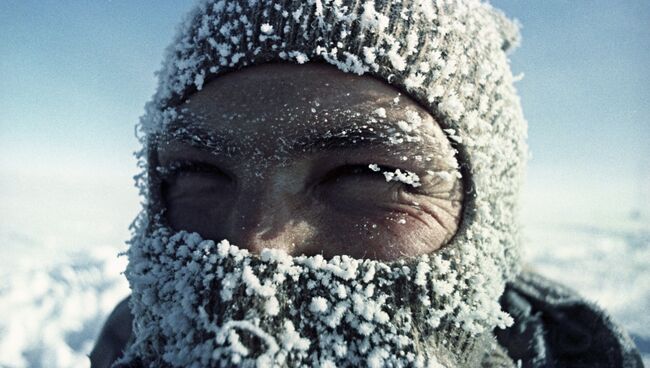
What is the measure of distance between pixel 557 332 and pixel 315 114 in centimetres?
138

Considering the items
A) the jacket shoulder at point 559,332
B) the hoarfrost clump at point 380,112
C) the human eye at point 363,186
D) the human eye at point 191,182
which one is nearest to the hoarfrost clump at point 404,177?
the human eye at point 363,186

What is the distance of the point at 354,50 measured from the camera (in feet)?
3.45

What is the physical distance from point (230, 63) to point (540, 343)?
4.63ft

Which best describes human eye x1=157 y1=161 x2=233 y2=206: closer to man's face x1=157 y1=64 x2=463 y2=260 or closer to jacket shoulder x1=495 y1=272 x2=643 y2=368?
man's face x1=157 y1=64 x2=463 y2=260

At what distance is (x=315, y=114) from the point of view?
100cm

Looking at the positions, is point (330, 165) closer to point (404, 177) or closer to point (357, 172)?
point (357, 172)

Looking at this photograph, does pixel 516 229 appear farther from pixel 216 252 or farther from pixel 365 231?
pixel 216 252

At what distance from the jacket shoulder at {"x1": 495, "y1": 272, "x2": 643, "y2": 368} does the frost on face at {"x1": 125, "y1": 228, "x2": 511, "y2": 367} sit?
21.4 inches

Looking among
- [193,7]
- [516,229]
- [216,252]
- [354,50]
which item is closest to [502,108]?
[516,229]

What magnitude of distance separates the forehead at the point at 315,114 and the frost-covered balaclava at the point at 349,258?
0.12 ft

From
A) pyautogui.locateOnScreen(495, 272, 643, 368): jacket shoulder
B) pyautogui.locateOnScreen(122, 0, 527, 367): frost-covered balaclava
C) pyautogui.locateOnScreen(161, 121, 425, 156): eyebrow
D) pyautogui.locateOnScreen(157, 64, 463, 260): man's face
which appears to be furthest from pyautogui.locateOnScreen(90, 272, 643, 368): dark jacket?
pyautogui.locateOnScreen(161, 121, 425, 156): eyebrow

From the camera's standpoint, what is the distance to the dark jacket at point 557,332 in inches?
56.3

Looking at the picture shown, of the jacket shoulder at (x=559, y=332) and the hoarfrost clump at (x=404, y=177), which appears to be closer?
the hoarfrost clump at (x=404, y=177)

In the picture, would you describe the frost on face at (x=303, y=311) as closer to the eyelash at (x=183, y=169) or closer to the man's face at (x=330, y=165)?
the man's face at (x=330, y=165)
